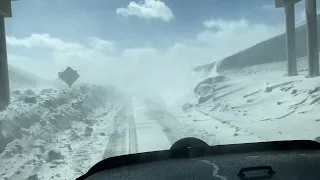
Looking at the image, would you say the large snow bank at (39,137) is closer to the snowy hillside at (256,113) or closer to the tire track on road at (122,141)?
the tire track on road at (122,141)

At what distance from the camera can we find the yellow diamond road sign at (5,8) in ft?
59.1

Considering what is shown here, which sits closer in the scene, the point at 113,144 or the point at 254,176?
the point at 254,176

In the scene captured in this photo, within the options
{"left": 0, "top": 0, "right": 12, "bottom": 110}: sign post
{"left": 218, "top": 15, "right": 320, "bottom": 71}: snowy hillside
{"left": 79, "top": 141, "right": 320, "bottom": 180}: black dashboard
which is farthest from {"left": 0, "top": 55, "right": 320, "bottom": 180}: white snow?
{"left": 218, "top": 15, "right": 320, "bottom": 71}: snowy hillside

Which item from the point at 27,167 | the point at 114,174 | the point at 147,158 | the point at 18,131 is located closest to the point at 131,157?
the point at 147,158

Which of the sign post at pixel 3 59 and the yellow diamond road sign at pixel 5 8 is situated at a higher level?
the yellow diamond road sign at pixel 5 8

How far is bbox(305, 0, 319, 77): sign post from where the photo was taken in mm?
21666

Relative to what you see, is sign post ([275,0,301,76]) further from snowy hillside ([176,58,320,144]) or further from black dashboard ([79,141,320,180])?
black dashboard ([79,141,320,180])

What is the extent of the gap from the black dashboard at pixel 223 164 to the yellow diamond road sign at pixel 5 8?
17.3 metres

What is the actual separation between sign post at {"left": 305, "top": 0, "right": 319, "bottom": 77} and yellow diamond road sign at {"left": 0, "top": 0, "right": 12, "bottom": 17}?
16.3 m

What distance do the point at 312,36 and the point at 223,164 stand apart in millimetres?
21671

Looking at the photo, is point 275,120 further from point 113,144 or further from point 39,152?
point 39,152

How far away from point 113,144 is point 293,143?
7607 mm

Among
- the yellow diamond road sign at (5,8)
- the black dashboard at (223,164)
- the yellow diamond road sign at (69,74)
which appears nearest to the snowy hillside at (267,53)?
the yellow diamond road sign at (69,74)

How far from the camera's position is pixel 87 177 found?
2604 millimetres
